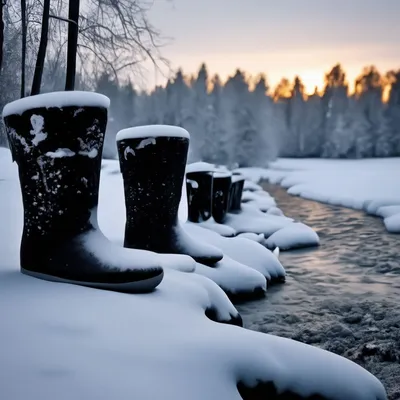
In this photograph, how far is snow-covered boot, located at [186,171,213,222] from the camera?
789 cm

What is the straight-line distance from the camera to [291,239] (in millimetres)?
8703

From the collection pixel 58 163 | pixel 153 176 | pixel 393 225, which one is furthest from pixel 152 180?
pixel 393 225

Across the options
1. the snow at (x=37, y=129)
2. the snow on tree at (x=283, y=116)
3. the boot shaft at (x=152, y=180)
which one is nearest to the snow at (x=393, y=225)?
the boot shaft at (x=152, y=180)

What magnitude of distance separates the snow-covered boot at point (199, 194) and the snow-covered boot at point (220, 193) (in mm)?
1150

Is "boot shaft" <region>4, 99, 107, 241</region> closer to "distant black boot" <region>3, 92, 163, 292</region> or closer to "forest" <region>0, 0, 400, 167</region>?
"distant black boot" <region>3, 92, 163, 292</region>

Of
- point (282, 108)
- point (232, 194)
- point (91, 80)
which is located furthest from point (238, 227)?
point (282, 108)

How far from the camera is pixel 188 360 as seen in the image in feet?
6.31

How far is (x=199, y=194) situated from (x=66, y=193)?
198 inches

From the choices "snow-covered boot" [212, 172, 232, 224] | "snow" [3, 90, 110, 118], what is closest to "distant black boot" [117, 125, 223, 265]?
"snow" [3, 90, 110, 118]

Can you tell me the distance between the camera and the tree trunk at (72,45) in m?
7.42

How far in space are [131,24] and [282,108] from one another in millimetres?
56325

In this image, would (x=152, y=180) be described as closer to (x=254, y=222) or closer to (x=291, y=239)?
(x=291, y=239)

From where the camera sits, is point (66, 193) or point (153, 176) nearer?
point (66, 193)

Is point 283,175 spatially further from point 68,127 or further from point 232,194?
point 68,127
